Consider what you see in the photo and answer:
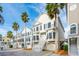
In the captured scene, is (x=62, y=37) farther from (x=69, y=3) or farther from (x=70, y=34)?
(x=69, y=3)

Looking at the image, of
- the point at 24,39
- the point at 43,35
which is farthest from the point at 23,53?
the point at 43,35

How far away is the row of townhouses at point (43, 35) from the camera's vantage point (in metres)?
1.18

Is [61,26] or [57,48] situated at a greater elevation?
[61,26]

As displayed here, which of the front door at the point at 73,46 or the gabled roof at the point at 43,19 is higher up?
the gabled roof at the point at 43,19

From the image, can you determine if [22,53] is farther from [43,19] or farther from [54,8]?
[54,8]

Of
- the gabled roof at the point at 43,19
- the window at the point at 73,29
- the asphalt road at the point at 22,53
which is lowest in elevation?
the asphalt road at the point at 22,53

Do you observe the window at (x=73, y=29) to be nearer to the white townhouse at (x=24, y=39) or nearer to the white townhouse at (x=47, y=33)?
the white townhouse at (x=47, y=33)

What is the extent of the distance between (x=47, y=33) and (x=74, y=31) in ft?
0.71

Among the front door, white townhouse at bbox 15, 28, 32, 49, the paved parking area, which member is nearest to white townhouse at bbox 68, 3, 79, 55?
the front door

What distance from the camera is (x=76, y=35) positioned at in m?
1.16

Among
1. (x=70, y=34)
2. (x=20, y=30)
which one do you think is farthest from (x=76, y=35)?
(x=20, y=30)

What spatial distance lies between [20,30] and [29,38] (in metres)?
0.10

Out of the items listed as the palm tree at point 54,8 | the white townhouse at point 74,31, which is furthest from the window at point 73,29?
the palm tree at point 54,8

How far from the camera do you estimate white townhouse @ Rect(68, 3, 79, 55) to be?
1.16 m
